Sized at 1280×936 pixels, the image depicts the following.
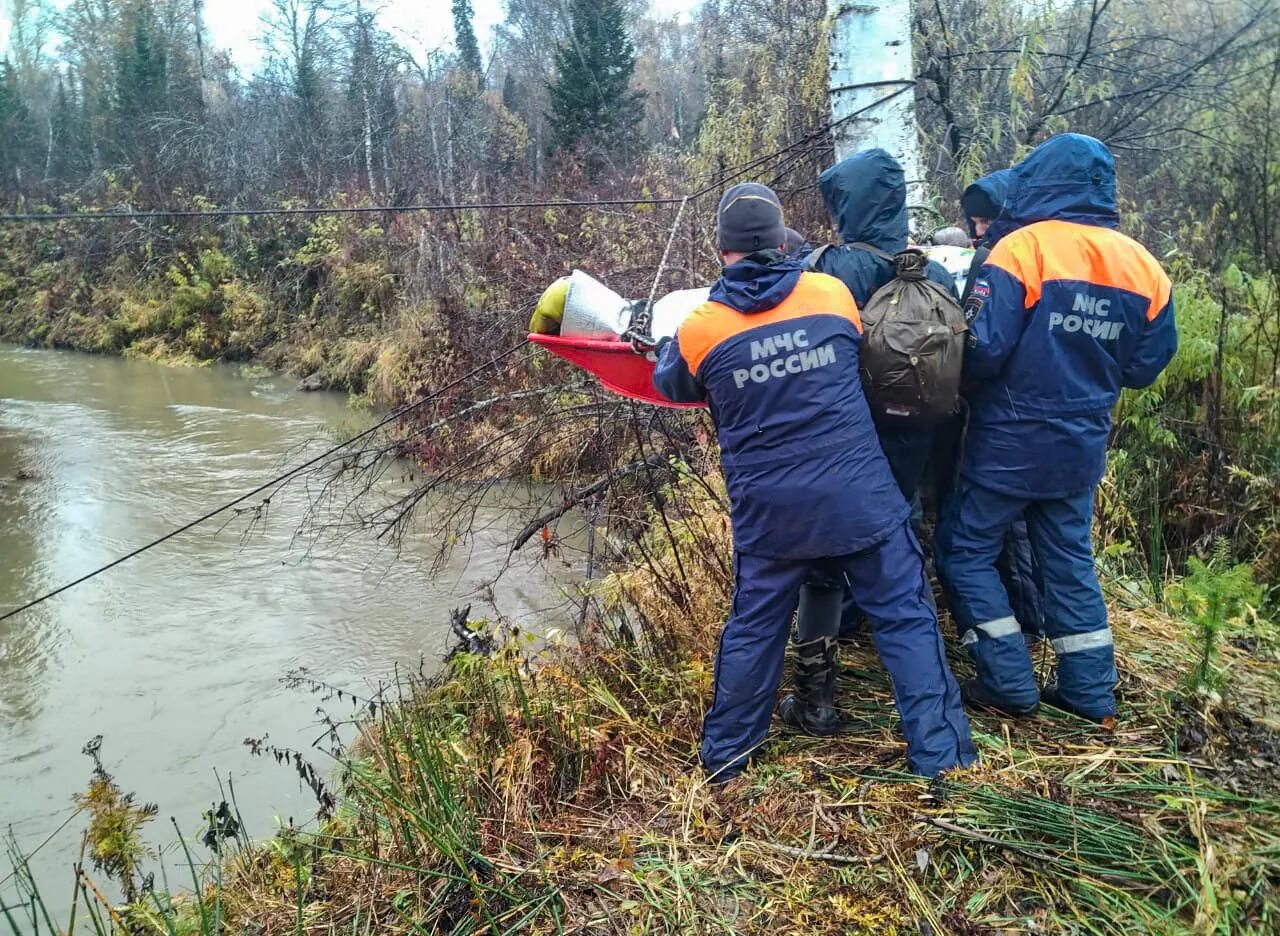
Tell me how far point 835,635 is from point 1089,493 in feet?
3.13

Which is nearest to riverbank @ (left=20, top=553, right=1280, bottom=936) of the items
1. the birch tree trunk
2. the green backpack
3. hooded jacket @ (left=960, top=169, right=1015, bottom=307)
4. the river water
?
the green backpack

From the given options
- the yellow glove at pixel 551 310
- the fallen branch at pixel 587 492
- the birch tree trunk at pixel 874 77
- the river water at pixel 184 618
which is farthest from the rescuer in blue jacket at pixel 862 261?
the river water at pixel 184 618

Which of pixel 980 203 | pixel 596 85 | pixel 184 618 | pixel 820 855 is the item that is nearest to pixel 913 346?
pixel 980 203

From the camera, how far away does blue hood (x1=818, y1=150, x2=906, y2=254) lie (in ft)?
9.05

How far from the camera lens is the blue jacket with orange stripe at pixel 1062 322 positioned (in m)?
2.67

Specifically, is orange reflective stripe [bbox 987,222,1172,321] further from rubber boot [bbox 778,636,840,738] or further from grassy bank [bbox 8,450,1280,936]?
Answer: rubber boot [bbox 778,636,840,738]

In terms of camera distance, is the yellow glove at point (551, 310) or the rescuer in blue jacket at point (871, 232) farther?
the yellow glove at point (551, 310)

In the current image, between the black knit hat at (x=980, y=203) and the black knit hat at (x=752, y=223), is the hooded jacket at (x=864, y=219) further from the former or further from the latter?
the black knit hat at (x=980, y=203)

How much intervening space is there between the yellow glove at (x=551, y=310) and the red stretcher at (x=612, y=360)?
1.5 inches

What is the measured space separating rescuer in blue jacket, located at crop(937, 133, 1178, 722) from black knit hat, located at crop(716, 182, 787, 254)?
0.70 meters

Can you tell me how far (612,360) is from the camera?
9.96 ft

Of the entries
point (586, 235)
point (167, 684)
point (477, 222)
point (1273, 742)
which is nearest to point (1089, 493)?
point (1273, 742)

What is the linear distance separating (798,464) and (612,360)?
0.82 meters

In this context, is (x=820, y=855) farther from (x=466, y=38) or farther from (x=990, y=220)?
(x=466, y=38)
